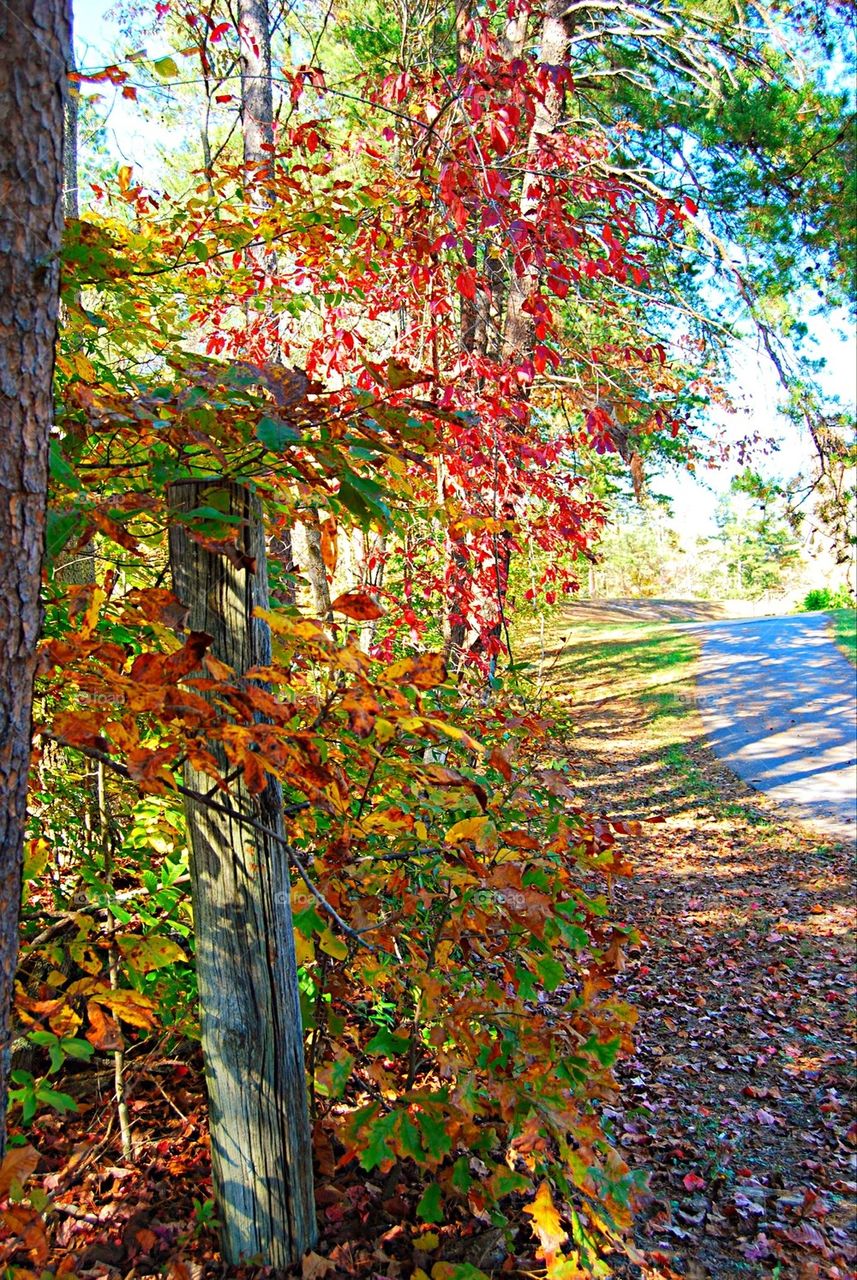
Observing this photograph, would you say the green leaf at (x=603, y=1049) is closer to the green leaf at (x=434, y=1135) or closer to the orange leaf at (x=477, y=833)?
the green leaf at (x=434, y=1135)

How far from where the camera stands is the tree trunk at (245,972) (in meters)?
1.99

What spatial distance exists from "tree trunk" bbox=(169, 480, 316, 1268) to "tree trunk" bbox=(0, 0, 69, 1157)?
1.90ft

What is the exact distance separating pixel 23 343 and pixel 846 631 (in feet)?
73.0

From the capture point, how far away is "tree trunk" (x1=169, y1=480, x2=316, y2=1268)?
199 centimetres

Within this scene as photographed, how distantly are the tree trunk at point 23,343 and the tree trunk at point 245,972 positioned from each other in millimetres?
578

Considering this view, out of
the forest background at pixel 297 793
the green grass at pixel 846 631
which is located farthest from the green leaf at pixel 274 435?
the green grass at pixel 846 631

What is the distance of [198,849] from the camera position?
2039mm

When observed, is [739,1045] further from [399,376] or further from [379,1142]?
[399,376]

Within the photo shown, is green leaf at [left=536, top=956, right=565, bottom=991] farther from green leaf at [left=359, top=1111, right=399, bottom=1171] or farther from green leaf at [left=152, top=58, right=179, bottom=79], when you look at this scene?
green leaf at [left=152, top=58, right=179, bottom=79]

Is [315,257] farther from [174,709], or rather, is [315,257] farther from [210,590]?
[174,709]

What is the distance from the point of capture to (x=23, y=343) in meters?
1.35

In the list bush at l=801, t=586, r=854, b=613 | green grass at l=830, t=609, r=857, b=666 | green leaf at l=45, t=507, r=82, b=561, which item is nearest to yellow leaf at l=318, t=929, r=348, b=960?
green leaf at l=45, t=507, r=82, b=561

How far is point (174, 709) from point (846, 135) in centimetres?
790

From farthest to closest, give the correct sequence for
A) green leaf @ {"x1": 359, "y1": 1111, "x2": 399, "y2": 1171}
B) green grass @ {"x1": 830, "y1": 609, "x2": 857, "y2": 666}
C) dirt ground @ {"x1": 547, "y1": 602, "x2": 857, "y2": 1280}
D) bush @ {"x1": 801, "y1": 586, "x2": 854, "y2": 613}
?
bush @ {"x1": 801, "y1": 586, "x2": 854, "y2": 613} < green grass @ {"x1": 830, "y1": 609, "x2": 857, "y2": 666} < dirt ground @ {"x1": 547, "y1": 602, "x2": 857, "y2": 1280} < green leaf @ {"x1": 359, "y1": 1111, "x2": 399, "y2": 1171}
